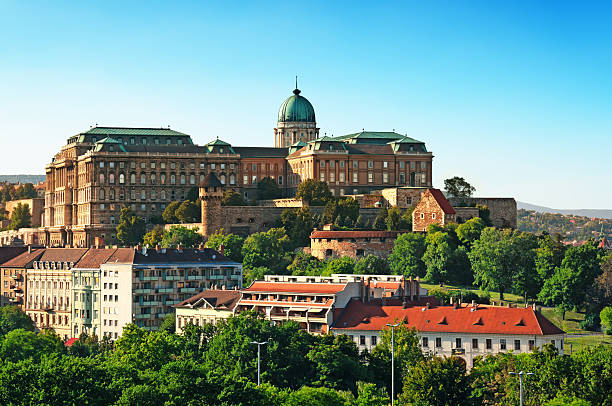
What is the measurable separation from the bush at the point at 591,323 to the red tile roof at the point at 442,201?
3906cm

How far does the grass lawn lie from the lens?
127 metres

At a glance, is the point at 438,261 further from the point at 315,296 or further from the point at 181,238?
the point at 181,238

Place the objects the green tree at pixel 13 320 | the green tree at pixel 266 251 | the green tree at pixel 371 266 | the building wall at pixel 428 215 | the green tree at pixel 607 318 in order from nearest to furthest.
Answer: the green tree at pixel 607 318 < the green tree at pixel 13 320 < the green tree at pixel 371 266 < the green tree at pixel 266 251 < the building wall at pixel 428 215

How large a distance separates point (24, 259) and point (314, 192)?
1709 inches

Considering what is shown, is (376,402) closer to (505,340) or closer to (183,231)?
(505,340)

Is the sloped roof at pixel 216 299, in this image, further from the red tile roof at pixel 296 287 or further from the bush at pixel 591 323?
the bush at pixel 591 323

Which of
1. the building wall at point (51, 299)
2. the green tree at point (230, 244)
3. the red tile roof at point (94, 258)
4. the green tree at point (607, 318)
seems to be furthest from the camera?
the green tree at point (230, 244)

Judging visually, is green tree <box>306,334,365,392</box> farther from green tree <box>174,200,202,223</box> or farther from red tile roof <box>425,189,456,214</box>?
green tree <box>174,200,202,223</box>

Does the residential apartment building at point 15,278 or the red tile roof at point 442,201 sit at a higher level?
the red tile roof at point 442,201

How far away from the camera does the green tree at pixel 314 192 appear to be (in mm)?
194125

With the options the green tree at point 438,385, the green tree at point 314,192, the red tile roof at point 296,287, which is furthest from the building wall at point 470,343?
the green tree at point 314,192

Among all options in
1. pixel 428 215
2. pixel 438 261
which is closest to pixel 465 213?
pixel 428 215

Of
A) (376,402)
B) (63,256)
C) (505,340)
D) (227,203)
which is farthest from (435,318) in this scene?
(227,203)

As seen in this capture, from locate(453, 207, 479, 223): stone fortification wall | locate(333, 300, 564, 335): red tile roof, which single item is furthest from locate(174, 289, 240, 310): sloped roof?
locate(453, 207, 479, 223): stone fortification wall
